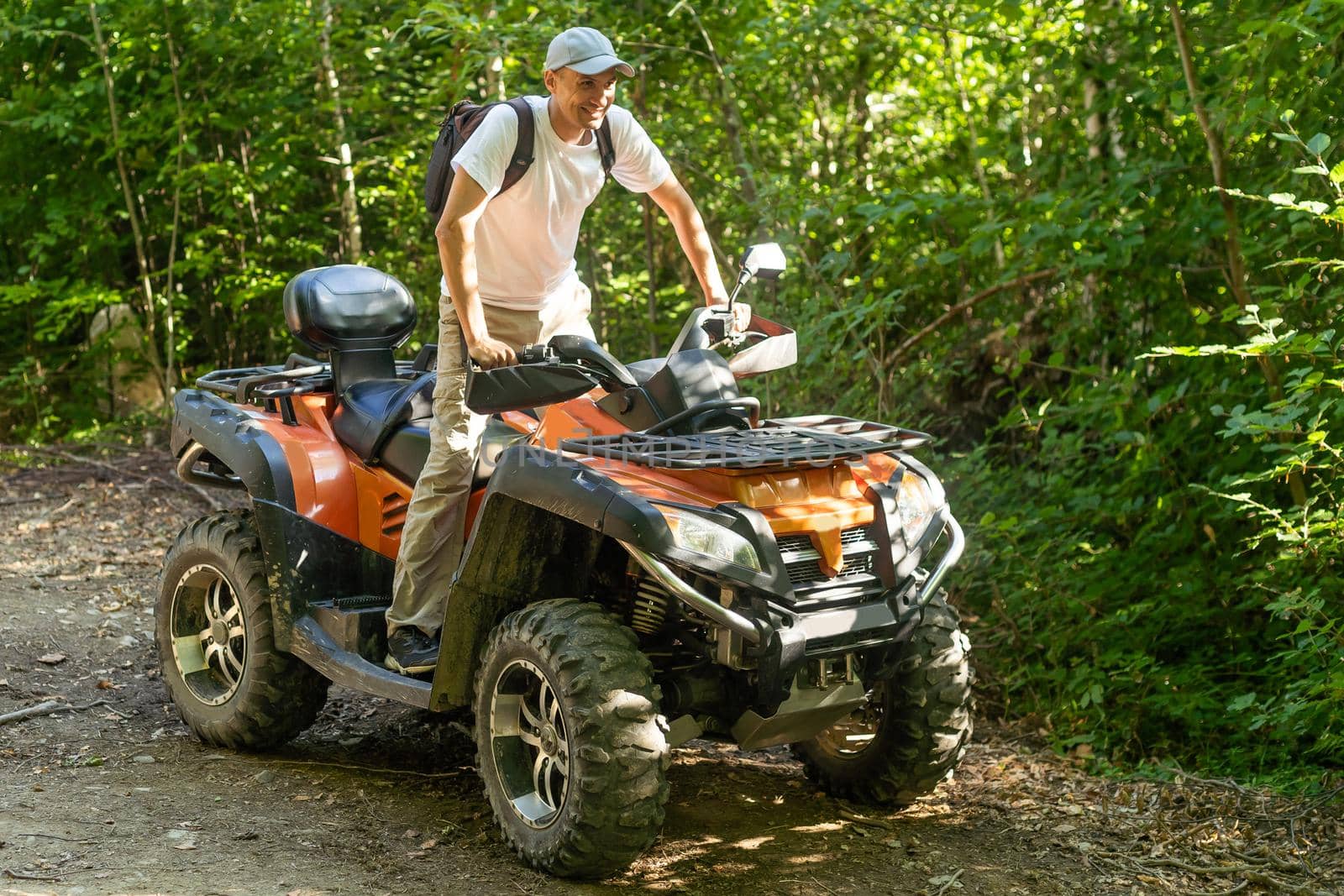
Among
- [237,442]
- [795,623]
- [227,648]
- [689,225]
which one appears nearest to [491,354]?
[689,225]

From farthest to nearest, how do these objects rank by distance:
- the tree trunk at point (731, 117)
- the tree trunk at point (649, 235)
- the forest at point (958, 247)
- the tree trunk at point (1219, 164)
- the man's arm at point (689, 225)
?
1. the tree trunk at point (649, 235)
2. the tree trunk at point (731, 117)
3. the tree trunk at point (1219, 164)
4. the forest at point (958, 247)
5. the man's arm at point (689, 225)

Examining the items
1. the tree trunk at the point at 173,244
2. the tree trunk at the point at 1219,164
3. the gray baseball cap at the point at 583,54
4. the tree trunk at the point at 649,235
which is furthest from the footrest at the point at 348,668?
the tree trunk at the point at 173,244

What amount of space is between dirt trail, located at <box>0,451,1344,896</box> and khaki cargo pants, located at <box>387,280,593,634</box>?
0.69 meters

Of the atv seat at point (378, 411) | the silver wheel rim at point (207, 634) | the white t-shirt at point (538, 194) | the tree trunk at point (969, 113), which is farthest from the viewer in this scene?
the tree trunk at point (969, 113)

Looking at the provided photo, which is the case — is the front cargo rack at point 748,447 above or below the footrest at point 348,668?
above

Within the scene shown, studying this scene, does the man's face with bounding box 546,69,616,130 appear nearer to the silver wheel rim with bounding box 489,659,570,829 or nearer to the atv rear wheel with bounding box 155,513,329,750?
the silver wheel rim with bounding box 489,659,570,829

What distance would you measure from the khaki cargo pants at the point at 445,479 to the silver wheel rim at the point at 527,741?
49cm

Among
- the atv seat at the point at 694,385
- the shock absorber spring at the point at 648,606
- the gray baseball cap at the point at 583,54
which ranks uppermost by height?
the gray baseball cap at the point at 583,54

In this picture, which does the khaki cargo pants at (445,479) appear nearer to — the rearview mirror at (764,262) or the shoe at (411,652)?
the shoe at (411,652)

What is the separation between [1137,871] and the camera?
4.00 m

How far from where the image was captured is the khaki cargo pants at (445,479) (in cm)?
418

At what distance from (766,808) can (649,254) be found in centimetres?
585

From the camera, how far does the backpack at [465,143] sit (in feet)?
13.2

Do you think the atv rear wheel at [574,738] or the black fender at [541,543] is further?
the atv rear wheel at [574,738]
